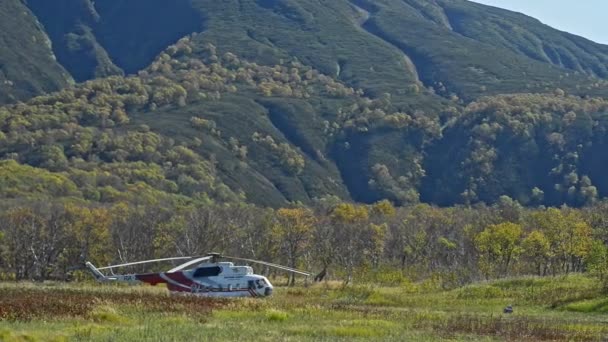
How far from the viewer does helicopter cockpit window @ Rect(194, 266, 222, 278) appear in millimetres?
54969

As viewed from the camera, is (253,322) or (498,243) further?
(498,243)

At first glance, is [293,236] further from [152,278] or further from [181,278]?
[181,278]

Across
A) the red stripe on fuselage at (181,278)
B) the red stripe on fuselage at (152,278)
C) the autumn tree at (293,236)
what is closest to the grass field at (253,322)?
the red stripe on fuselage at (181,278)

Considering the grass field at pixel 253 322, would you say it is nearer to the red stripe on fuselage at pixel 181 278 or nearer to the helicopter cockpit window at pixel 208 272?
the helicopter cockpit window at pixel 208 272


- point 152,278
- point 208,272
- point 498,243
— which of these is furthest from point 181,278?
point 498,243

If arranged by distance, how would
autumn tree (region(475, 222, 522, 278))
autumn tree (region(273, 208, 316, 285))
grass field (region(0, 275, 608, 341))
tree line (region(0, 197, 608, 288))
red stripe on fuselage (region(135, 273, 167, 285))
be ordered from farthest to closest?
1. autumn tree (region(273, 208, 316, 285))
2. tree line (region(0, 197, 608, 288))
3. autumn tree (region(475, 222, 522, 278))
4. red stripe on fuselage (region(135, 273, 167, 285))
5. grass field (region(0, 275, 608, 341))

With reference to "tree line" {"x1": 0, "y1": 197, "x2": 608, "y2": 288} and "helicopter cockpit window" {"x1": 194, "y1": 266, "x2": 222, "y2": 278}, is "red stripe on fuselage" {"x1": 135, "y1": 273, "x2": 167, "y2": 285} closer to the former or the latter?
"helicopter cockpit window" {"x1": 194, "y1": 266, "x2": 222, "y2": 278}

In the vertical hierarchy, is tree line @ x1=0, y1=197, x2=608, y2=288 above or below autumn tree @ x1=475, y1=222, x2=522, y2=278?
below

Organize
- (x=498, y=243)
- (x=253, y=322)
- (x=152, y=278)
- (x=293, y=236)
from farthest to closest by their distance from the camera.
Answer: (x=293, y=236)
(x=498, y=243)
(x=152, y=278)
(x=253, y=322)

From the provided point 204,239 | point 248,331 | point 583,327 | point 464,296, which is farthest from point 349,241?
point 248,331

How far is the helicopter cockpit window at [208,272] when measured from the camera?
180 feet

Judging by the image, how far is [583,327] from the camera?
129 feet

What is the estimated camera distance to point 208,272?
181 feet

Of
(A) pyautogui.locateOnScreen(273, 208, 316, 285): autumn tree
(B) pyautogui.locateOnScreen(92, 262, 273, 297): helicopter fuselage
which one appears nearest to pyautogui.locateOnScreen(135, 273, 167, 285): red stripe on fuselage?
(B) pyautogui.locateOnScreen(92, 262, 273, 297): helicopter fuselage
